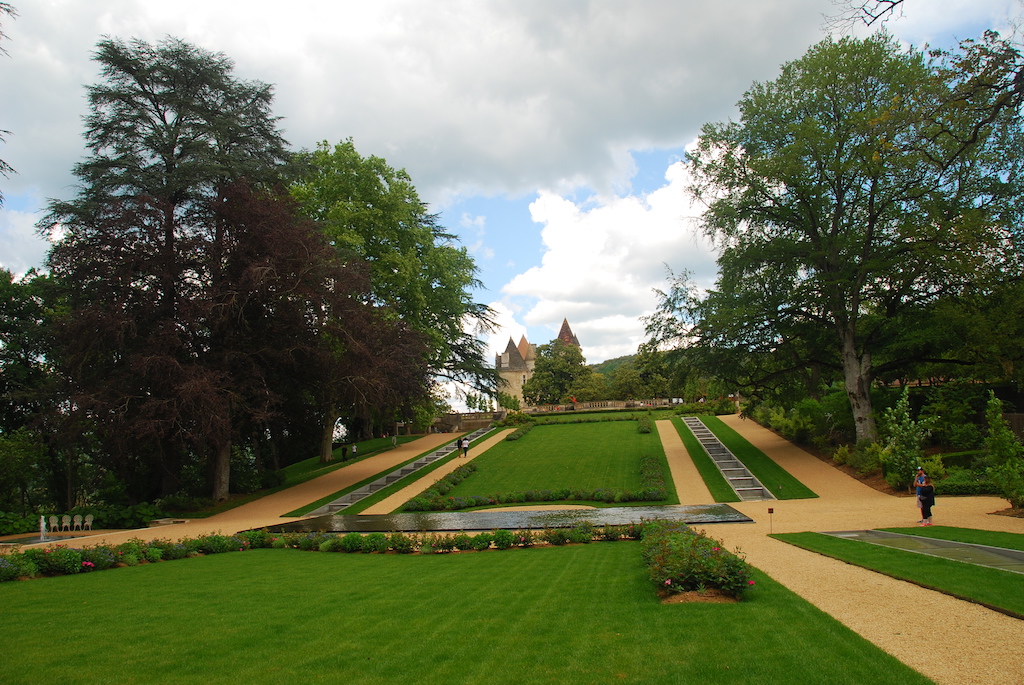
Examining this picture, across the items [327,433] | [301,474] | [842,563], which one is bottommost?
[842,563]

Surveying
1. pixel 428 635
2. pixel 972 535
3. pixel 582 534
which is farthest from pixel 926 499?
pixel 428 635

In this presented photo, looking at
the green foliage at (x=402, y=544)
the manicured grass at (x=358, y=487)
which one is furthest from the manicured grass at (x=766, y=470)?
the manicured grass at (x=358, y=487)

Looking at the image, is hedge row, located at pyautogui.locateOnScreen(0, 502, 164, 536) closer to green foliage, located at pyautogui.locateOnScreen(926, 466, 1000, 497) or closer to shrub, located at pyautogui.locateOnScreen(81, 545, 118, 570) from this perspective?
shrub, located at pyautogui.locateOnScreen(81, 545, 118, 570)

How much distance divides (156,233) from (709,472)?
24122 mm

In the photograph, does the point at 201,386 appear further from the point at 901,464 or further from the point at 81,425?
the point at 901,464

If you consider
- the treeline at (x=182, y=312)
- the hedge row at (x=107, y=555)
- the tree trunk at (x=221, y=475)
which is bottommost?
the hedge row at (x=107, y=555)

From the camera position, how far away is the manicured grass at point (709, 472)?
22.2 metres

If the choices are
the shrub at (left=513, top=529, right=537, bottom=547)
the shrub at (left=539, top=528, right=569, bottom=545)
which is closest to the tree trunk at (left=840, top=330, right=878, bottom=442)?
the shrub at (left=539, top=528, right=569, bottom=545)

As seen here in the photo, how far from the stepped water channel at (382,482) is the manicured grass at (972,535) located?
18.6m

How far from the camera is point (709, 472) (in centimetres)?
2620

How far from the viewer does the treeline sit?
75.4ft

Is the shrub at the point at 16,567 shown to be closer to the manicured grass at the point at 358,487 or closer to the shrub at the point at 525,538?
the shrub at the point at 525,538

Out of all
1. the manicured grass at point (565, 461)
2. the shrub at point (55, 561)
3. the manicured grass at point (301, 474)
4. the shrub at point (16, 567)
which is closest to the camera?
the shrub at point (16, 567)

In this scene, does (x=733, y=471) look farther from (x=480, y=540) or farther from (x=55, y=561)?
(x=55, y=561)
